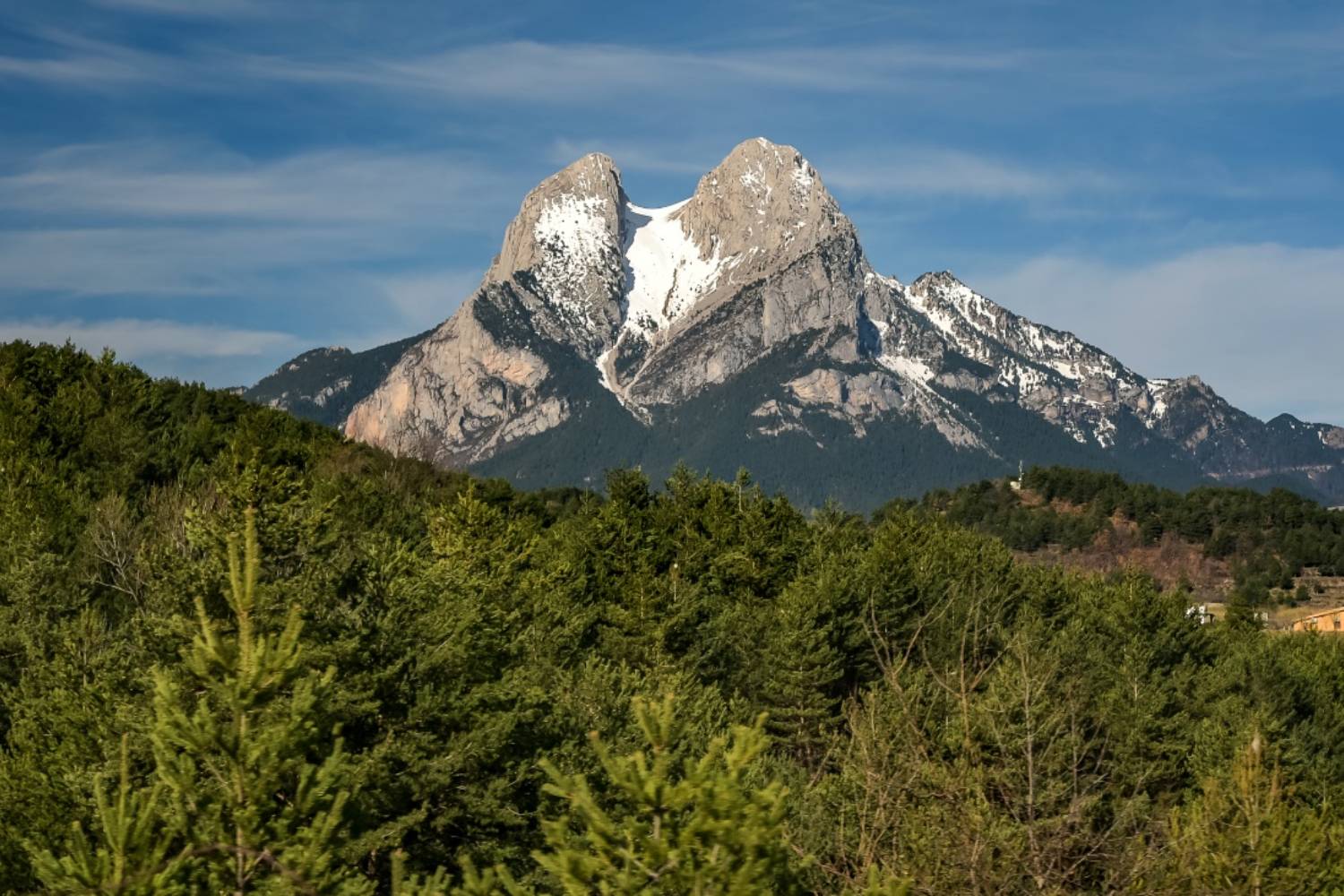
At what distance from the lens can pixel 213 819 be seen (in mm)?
13297

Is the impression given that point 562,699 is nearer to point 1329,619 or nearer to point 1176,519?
point 1329,619

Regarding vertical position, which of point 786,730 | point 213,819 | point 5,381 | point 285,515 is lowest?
point 786,730

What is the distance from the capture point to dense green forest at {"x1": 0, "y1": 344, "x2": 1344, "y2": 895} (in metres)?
13.1

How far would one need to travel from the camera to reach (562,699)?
1228 inches

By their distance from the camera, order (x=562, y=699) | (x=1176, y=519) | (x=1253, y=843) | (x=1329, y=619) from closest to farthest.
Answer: (x=1253, y=843), (x=562, y=699), (x=1329, y=619), (x=1176, y=519)

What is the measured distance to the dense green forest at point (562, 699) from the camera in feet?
42.9

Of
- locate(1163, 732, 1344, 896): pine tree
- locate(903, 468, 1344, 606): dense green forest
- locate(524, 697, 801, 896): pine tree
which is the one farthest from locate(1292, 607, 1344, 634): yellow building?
locate(524, 697, 801, 896): pine tree

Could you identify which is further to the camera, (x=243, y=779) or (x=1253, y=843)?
(x=1253, y=843)

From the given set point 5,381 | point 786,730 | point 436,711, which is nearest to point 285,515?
point 436,711

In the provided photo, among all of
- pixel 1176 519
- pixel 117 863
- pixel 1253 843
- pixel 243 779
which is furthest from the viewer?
pixel 1176 519

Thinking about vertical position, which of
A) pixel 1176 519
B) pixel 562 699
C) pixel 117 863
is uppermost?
pixel 1176 519

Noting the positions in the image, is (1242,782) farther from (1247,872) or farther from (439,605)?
(439,605)

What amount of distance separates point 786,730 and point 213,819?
41.8 meters

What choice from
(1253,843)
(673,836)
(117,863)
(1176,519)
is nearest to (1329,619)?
(1176,519)
